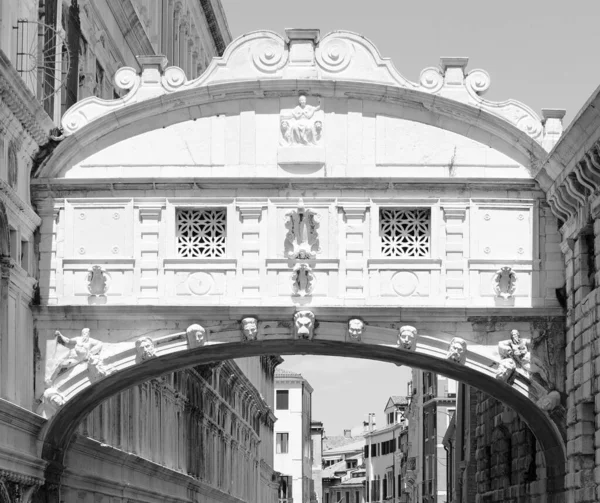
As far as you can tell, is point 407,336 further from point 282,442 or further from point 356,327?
point 282,442

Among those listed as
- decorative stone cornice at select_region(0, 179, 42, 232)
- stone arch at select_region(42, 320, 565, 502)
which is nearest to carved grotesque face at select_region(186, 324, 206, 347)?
stone arch at select_region(42, 320, 565, 502)

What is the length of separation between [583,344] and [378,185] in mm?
4693

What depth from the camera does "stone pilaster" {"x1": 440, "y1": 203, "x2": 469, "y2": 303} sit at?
2836 cm

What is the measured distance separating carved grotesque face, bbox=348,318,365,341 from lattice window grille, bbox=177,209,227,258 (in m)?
2.68

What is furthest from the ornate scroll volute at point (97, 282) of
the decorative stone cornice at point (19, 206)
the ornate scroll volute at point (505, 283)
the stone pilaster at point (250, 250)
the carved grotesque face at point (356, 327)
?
the ornate scroll volute at point (505, 283)

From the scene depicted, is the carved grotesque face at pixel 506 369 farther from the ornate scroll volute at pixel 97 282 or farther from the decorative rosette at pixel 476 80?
the ornate scroll volute at pixel 97 282

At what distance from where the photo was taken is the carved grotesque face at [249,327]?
1109 inches

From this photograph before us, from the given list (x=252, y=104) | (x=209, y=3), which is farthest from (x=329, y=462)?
(x=252, y=104)

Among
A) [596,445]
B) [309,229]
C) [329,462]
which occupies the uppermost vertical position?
[329,462]

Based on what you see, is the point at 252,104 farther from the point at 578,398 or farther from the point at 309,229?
the point at 578,398

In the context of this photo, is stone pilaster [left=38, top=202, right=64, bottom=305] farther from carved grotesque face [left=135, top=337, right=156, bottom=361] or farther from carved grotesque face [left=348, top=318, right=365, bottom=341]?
carved grotesque face [left=348, top=318, right=365, bottom=341]

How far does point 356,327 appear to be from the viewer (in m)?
28.1

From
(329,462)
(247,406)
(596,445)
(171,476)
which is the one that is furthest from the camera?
(329,462)

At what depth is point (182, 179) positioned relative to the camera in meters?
28.6
